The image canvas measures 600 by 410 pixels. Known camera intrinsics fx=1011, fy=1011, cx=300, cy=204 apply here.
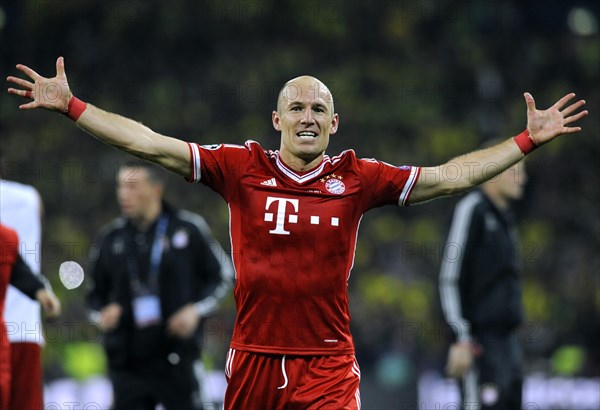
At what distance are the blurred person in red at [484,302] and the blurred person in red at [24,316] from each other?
9.72 ft

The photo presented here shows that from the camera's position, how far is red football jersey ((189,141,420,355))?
15.7 feet

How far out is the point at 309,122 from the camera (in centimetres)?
493

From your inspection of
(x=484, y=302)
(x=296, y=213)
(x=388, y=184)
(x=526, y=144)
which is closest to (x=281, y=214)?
(x=296, y=213)

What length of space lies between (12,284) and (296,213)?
2.27 m

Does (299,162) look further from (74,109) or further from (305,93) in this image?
(74,109)

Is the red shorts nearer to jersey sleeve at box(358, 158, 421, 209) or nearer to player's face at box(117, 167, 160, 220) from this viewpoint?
jersey sleeve at box(358, 158, 421, 209)

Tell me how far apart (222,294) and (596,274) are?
8.24 m

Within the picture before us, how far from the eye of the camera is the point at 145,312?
7.38 m

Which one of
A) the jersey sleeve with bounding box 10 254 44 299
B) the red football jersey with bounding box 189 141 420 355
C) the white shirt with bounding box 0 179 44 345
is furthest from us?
the white shirt with bounding box 0 179 44 345

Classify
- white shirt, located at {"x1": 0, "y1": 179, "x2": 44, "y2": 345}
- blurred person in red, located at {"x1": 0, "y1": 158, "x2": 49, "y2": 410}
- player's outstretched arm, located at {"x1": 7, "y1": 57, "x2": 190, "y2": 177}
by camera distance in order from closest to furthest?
player's outstretched arm, located at {"x1": 7, "y1": 57, "x2": 190, "y2": 177} < blurred person in red, located at {"x1": 0, "y1": 158, "x2": 49, "y2": 410} < white shirt, located at {"x1": 0, "y1": 179, "x2": 44, "y2": 345}

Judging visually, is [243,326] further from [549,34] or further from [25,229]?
[549,34]

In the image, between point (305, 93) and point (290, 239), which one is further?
point (305, 93)

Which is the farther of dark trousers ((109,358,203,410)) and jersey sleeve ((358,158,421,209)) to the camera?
dark trousers ((109,358,203,410))

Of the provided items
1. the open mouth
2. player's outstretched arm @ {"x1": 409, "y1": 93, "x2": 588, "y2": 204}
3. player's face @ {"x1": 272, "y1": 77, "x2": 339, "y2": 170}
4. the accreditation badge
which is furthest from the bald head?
the accreditation badge
